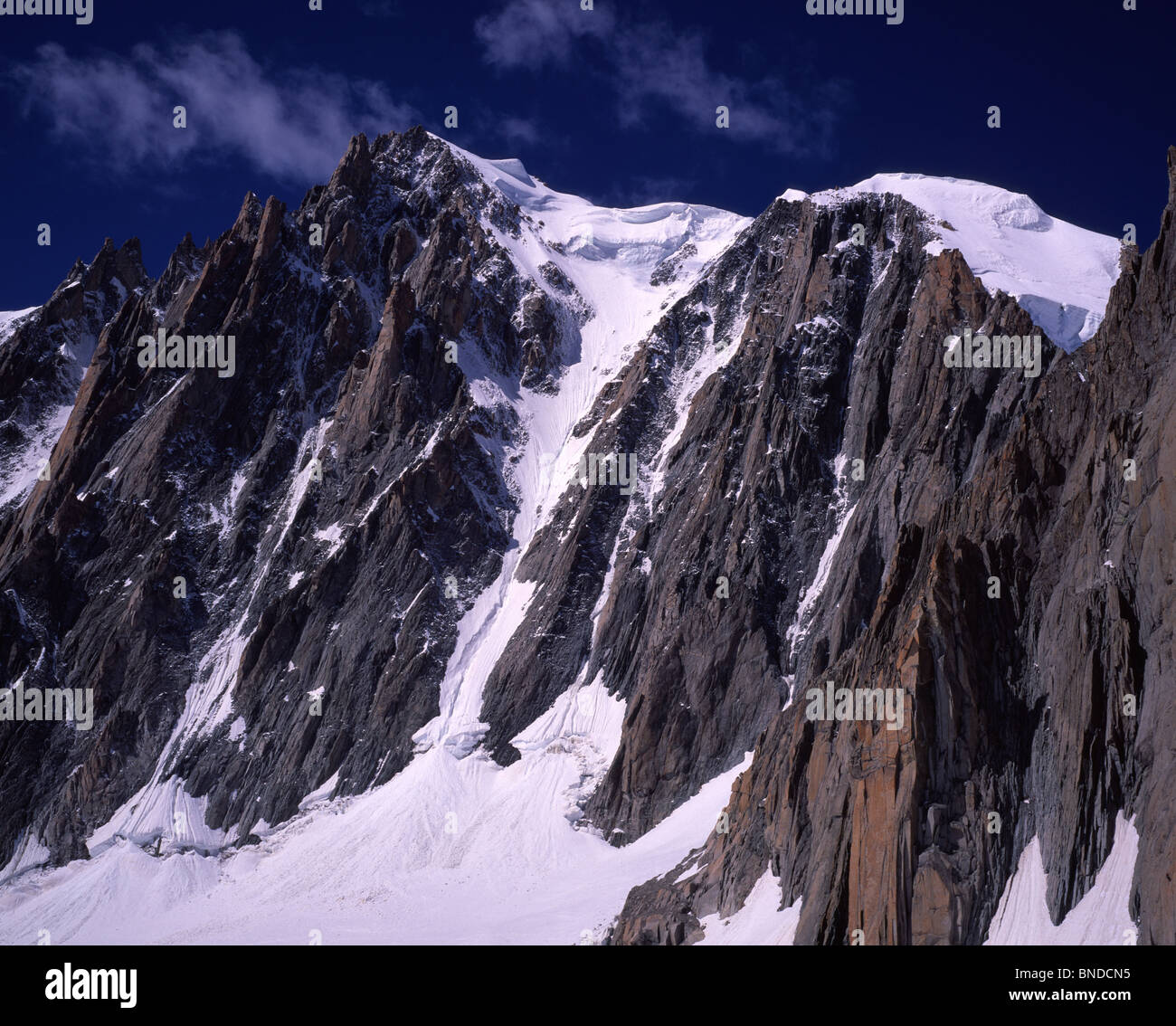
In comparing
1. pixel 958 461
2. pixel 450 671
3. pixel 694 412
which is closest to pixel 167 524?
pixel 450 671

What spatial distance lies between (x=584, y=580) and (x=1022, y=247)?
172ft

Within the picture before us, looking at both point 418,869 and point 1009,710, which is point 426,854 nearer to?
point 418,869

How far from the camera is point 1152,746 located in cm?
4669

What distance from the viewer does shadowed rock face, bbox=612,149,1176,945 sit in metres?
47.6

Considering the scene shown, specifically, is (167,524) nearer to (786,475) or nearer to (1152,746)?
(786,475)

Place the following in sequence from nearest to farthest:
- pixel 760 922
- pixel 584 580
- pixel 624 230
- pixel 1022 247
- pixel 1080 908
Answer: pixel 1080 908, pixel 760 922, pixel 584 580, pixel 1022 247, pixel 624 230

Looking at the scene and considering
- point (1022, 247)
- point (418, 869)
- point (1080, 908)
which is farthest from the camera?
point (1022, 247)

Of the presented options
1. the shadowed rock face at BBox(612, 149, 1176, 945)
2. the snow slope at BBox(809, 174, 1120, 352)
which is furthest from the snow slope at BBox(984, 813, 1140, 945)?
the snow slope at BBox(809, 174, 1120, 352)

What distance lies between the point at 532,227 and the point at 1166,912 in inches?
5397

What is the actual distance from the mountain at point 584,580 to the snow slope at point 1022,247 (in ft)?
2.15

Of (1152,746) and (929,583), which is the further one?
(929,583)

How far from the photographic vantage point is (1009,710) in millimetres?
53219

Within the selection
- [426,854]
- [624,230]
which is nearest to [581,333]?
[624,230]
